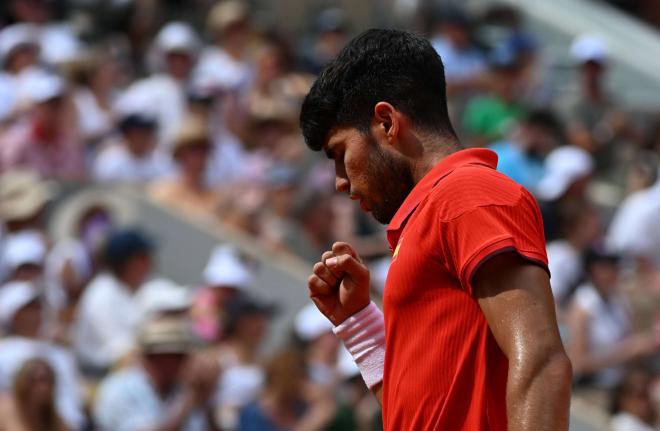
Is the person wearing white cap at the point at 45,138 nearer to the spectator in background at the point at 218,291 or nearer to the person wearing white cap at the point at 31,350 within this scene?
the spectator in background at the point at 218,291

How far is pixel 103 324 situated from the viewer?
834cm

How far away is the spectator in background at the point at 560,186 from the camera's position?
9.57 meters

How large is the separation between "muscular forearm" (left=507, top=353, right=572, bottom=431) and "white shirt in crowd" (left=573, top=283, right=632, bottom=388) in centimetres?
653

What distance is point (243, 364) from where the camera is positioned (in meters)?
8.31

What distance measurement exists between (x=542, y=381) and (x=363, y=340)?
0.86m

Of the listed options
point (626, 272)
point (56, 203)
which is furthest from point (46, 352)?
point (626, 272)

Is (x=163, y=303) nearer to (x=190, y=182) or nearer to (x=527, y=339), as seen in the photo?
(x=190, y=182)

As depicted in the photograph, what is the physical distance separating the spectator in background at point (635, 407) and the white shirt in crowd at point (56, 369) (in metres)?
3.38

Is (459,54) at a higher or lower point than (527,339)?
lower

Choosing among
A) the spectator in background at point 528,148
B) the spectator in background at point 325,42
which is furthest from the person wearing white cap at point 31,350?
the spectator in background at point 325,42

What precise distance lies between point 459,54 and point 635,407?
5006 millimetres

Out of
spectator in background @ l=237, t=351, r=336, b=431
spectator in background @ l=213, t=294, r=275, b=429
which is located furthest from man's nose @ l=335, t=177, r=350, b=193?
spectator in background @ l=213, t=294, r=275, b=429

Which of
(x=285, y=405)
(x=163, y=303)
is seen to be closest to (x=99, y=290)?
(x=163, y=303)

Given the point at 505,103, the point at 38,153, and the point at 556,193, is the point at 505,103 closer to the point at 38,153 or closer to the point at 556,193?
the point at 556,193
